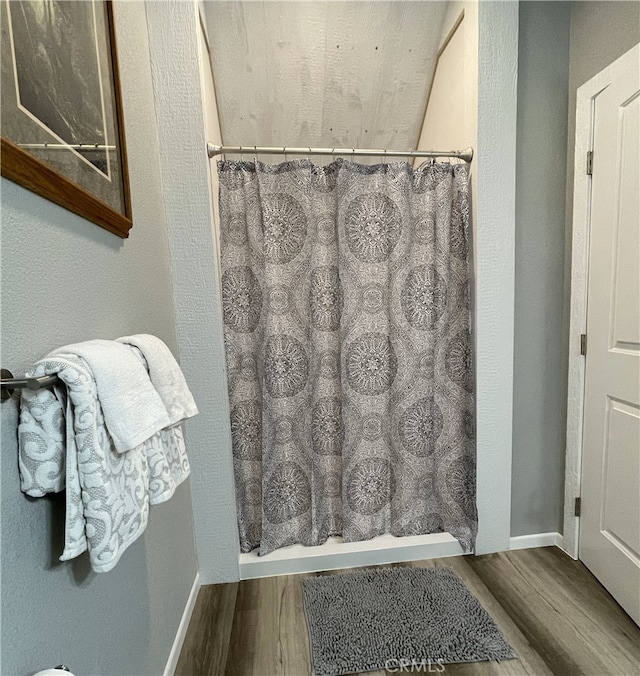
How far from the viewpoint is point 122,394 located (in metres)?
0.57

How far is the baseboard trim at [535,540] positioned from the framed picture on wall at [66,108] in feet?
6.83

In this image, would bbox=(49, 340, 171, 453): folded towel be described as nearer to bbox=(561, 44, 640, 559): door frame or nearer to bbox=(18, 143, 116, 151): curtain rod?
bbox=(18, 143, 116, 151): curtain rod

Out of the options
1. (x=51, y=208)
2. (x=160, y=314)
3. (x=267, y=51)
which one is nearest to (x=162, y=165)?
(x=160, y=314)

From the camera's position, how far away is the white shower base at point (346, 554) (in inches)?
57.3

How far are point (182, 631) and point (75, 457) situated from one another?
1.09 meters

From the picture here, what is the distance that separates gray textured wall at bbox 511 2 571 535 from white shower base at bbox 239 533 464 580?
1.37ft

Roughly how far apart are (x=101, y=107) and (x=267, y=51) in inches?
46.8

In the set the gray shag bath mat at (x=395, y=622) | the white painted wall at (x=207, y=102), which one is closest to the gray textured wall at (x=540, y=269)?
the gray shag bath mat at (x=395, y=622)

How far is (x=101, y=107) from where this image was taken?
31.5 inches

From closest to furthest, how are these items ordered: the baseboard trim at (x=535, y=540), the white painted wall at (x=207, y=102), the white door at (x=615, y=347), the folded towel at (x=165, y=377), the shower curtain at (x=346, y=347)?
the folded towel at (x=165, y=377) → the white door at (x=615, y=347) → the white painted wall at (x=207, y=102) → the shower curtain at (x=346, y=347) → the baseboard trim at (x=535, y=540)

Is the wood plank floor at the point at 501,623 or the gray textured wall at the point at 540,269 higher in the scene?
the gray textured wall at the point at 540,269

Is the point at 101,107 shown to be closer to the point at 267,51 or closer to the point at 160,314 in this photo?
the point at 160,314

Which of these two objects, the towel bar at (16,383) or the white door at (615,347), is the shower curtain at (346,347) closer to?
the white door at (615,347)

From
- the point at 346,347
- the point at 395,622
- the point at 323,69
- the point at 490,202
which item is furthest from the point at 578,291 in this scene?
the point at 323,69
